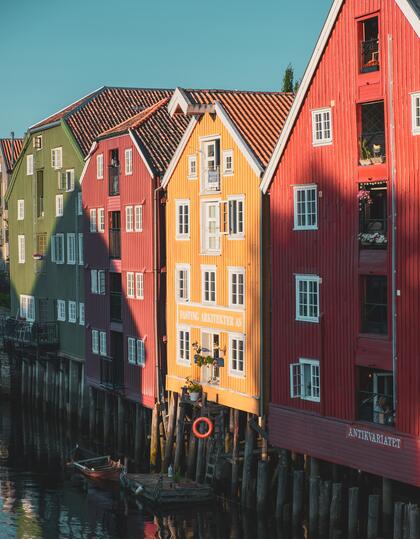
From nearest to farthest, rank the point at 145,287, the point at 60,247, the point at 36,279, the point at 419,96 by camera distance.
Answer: the point at 419,96 → the point at 145,287 → the point at 60,247 → the point at 36,279

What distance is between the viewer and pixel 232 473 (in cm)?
4738

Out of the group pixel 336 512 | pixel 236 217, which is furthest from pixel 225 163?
pixel 336 512

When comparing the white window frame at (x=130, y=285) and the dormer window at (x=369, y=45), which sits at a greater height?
the dormer window at (x=369, y=45)

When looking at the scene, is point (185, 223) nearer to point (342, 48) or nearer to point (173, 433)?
point (173, 433)

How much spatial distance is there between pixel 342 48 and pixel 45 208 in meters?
39.3

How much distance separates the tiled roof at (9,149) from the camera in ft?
334

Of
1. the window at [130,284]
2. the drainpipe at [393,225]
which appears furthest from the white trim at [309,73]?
the window at [130,284]

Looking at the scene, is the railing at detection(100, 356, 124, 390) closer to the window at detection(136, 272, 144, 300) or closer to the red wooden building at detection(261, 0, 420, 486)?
the window at detection(136, 272, 144, 300)

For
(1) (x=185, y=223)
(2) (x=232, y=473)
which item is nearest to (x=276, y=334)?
(2) (x=232, y=473)

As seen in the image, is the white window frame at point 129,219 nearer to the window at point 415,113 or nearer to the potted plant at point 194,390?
the potted plant at point 194,390

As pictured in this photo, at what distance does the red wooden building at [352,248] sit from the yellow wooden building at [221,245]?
215 cm

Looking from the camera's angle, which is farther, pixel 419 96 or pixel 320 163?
pixel 320 163

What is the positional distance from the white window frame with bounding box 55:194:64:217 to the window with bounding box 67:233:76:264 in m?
2.15

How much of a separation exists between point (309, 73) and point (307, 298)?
7.81m
